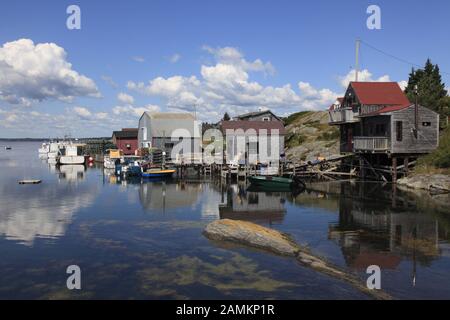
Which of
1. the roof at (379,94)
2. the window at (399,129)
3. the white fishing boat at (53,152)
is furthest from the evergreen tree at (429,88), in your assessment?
the white fishing boat at (53,152)

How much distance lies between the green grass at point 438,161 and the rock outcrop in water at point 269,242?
2822 cm

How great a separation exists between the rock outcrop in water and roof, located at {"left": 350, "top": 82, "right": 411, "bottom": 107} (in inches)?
1335

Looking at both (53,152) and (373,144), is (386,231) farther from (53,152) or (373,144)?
(53,152)

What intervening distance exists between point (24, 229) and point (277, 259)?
17171 mm

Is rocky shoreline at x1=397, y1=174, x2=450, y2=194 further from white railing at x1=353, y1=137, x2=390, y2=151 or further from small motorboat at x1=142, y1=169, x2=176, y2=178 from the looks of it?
small motorboat at x1=142, y1=169, x2=176, y2=178

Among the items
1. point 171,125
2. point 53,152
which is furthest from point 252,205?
point 53,152

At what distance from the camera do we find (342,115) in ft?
186

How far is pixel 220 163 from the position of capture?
6544cm

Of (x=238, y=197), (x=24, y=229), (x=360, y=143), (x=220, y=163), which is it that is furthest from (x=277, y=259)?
(x=220, y=163)

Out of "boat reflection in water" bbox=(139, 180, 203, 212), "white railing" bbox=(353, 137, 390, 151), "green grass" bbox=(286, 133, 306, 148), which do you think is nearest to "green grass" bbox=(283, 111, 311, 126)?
"green grass" bbox=(286, 133, 306, 148)

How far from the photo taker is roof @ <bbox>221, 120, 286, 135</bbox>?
72625 millimetres

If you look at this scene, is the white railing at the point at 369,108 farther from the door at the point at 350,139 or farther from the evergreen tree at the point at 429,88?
the evergreen tree at the point at 429,88

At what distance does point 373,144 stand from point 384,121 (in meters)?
2.83

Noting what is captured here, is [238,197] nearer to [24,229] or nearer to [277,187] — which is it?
[277,187]
